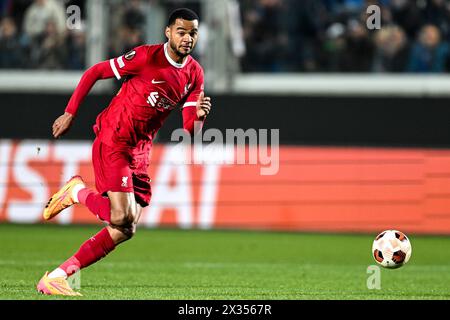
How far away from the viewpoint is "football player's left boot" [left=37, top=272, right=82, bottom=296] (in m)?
7.51

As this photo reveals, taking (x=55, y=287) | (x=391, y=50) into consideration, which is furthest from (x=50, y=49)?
(x=55, y=287)

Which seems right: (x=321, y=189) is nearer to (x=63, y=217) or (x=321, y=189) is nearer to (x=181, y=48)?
(x=63, y=217)

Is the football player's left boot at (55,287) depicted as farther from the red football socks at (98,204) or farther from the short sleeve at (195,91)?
the short sleeve at (195,91)

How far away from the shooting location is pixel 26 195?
47.6 ft

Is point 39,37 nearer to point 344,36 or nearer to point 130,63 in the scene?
point 344,36

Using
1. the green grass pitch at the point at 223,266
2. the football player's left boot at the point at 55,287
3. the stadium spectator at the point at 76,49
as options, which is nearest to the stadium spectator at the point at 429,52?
the green grass pitch at the point at 223,266

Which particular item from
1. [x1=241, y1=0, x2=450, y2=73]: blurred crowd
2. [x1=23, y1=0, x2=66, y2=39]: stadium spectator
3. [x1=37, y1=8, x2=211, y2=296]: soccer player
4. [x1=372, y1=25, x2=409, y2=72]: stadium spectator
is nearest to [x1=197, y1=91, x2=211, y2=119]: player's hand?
[x1=37, y1=8, x2=211, y2=296]: soccer player

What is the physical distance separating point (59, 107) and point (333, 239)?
506 centimetres

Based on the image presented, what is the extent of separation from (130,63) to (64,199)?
4.34 ft

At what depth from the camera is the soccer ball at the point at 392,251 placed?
851 centimetres

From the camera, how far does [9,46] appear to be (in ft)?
57.9

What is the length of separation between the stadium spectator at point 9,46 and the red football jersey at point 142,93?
32.6 feet

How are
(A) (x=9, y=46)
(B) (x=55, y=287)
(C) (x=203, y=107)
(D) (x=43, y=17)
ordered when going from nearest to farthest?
1. (B) (x=55, y=287)
2. (C) (x=203, y=107)
3. (D) (x=43, y=17)
4. (A) (x=9, y=46)

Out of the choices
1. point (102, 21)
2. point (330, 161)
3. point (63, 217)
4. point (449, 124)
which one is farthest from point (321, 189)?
point (102, 21)
